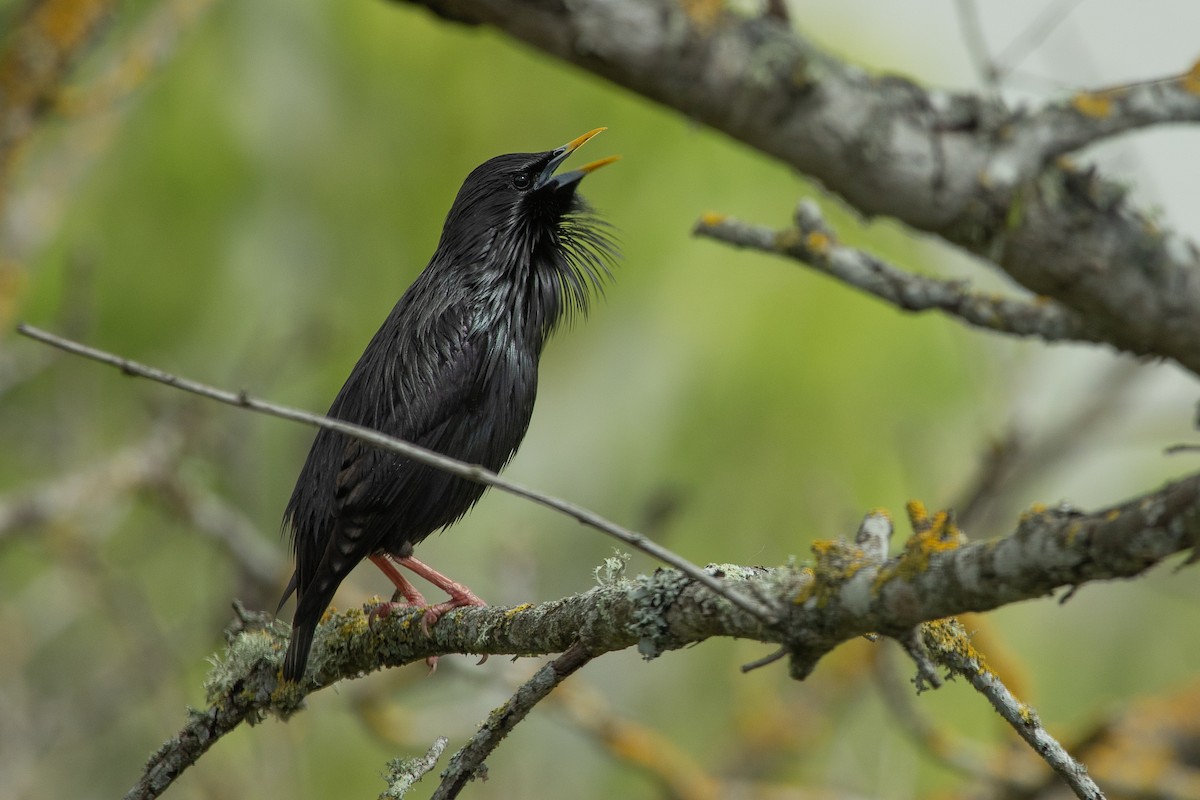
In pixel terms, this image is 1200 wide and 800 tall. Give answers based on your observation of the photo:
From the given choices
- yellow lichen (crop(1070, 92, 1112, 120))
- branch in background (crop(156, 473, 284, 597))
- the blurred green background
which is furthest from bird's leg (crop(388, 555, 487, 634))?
the blurred green background

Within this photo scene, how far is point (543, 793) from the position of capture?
7.55 meters

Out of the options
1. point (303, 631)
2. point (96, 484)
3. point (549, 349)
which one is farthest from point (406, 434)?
point (549, 349)

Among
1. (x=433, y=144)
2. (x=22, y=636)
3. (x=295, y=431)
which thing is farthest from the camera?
(x=433, y=144)

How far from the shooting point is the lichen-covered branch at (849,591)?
63.9 inches

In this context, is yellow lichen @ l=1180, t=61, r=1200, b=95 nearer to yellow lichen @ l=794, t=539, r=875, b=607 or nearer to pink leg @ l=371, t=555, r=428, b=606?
yellow lichen @ l=794, t=539, r=875, b=607

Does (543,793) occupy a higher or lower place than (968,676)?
higher

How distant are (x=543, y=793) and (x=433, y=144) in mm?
8629

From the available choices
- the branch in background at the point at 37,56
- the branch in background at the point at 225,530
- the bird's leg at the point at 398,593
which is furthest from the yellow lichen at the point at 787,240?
the branch in background at the point at 225,530

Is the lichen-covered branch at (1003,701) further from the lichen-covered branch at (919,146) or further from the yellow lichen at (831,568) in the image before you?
the lichen-covered branch at (919,146)

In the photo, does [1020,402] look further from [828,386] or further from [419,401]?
[828,386]

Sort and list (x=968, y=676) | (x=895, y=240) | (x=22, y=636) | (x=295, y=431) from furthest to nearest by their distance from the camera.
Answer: (x=895, y=240) → (x=295, y=431) → (x=22, y=636) → (x=968, y=676)

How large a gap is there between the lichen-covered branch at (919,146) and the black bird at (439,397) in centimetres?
99

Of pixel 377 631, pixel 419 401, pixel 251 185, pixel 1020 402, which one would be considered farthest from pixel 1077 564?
pixel 251 185

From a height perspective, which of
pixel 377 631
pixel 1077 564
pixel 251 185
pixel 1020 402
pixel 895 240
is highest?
pixel 251 185
